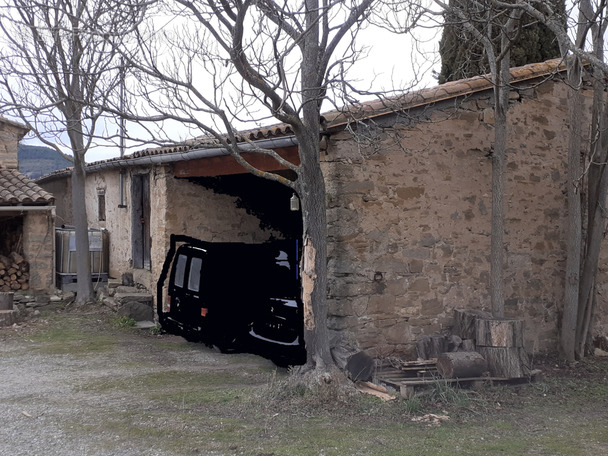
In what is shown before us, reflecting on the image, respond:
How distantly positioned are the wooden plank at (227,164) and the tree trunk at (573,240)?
337 centimetres

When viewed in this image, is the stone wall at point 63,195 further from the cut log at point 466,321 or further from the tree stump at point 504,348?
the tree stump at point 504,348

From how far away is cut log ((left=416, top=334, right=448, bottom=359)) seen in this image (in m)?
7.34

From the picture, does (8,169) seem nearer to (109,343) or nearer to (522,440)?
(109,343)

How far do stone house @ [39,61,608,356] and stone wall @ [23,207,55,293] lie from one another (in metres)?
5.46

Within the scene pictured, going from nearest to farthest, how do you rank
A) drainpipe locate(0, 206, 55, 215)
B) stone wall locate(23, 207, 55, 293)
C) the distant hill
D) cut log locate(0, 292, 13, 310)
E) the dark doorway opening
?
cut log locate(0, 292, 13, 310), the dark doorway opening, drainpipe locate(0, 206, 55, 215), stone wall locate(23, 207, 55, 293), the distant hill

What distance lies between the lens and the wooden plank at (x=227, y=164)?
7.89 meters

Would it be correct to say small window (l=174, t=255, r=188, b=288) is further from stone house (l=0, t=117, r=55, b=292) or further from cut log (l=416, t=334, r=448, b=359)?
stone house (l=0, t=117, r=55, b=292)

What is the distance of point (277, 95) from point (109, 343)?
5.42 m

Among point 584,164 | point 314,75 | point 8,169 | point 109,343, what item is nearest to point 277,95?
point 314,75

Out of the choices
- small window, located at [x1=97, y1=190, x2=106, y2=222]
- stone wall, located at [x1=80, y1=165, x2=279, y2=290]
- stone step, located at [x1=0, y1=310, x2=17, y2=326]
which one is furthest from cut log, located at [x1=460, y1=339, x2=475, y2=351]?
small window, located at [x1=97, y1=190, x2=106, y2=222]

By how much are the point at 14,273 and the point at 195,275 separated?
5983mm

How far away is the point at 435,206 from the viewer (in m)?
7.57

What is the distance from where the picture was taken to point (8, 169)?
47.3ft

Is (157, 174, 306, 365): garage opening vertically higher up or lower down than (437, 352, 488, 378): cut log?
higher up
